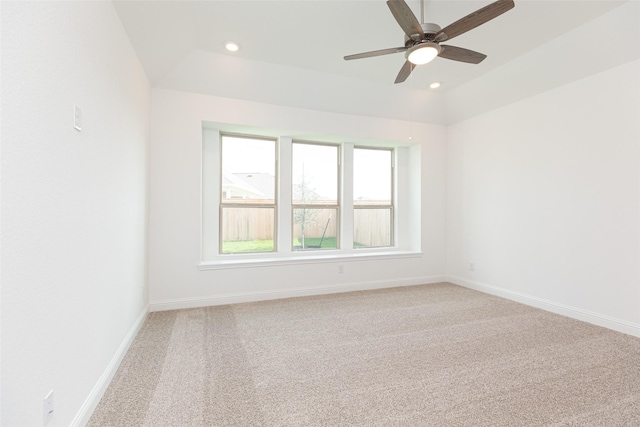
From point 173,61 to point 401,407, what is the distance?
370cm

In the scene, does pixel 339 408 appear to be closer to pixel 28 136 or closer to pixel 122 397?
pixel 122 397

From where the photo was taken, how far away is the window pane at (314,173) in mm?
4820

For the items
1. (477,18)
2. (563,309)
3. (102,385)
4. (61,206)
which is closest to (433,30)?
(477,18)

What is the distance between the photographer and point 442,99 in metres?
4.61

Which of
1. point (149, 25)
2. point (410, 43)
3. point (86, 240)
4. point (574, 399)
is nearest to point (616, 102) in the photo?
point (410, 43)

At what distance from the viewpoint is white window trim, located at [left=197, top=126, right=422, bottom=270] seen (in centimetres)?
416

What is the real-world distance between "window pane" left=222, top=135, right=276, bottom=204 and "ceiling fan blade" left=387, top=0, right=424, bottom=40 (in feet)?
9.49

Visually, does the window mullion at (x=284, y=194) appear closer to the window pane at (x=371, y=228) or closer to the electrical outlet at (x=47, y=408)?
the window pane at (x=371, y=228)

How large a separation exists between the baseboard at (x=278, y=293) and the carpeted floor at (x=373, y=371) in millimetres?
159

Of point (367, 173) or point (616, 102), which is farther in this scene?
point (367, 173)

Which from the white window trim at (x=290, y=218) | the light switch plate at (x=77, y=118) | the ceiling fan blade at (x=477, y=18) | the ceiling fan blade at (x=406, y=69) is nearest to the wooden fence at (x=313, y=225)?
the white window trim at (x=290, y=218)

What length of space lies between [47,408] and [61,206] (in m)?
0.89

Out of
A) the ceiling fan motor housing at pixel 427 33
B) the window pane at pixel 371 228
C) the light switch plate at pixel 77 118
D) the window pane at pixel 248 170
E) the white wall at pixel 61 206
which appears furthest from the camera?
the window pane at pixel 371 228

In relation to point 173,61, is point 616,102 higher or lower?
lower
